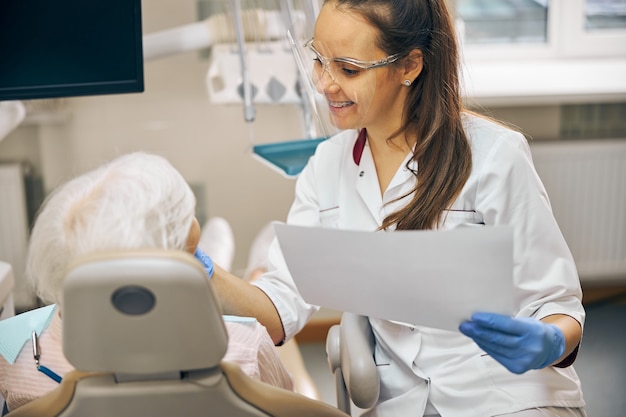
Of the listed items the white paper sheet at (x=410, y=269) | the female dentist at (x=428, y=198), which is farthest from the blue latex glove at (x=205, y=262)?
the white paper sheet at (x=410, y=269)

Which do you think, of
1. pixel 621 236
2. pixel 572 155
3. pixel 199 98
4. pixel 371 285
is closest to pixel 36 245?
pixel 371 285

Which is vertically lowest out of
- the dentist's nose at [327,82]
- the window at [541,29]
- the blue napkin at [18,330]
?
the blue napkin at [18,330]

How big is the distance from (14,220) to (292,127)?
108 cm

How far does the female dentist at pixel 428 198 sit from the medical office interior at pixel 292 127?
106 cm

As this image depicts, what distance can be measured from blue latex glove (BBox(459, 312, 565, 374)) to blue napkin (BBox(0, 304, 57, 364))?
24.1 inches

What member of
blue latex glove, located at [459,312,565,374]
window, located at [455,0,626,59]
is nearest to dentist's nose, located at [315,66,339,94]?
blue latex glove, located at [459,312,565,374]

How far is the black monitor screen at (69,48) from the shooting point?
143 centimetres

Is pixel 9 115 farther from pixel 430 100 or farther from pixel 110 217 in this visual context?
pixel 110 217

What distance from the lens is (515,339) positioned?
1.10 metres

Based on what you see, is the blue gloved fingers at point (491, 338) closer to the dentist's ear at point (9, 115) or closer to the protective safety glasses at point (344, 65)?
the protective safety glasses at point (344, 65)

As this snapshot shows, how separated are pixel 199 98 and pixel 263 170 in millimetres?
369

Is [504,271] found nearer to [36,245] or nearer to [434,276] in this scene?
[434,276]

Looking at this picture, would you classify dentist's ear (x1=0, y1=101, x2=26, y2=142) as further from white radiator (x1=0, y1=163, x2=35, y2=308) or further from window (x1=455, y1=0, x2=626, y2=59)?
window (x1=455, y1=0, x2=626, y2=59)

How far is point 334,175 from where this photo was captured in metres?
1.55
